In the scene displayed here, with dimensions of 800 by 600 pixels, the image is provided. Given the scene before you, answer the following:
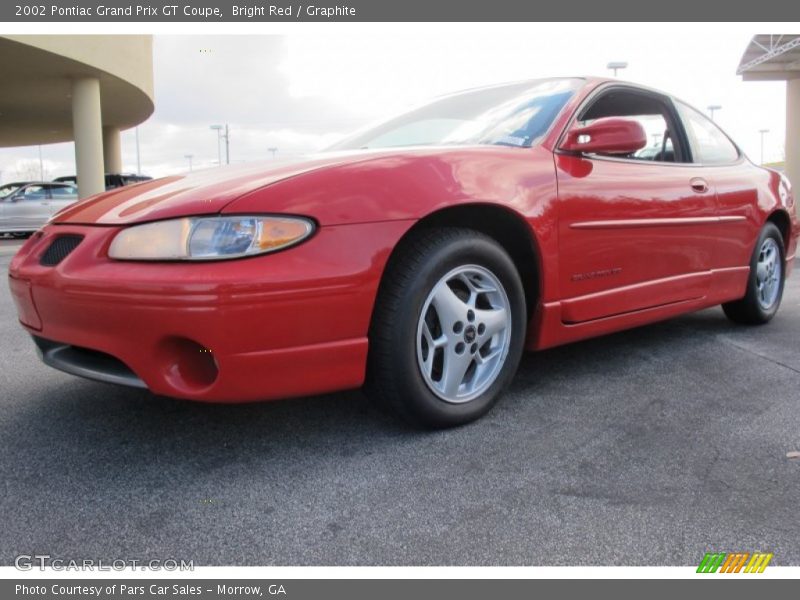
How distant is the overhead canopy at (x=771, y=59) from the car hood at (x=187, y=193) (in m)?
15.2

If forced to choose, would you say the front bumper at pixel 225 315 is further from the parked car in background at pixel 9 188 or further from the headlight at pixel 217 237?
the parked car in background at pixel 9 188

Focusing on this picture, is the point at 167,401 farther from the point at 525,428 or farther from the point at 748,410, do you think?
the point at 748,410

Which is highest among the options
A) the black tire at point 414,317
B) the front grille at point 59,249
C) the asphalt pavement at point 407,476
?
the front grille at point 59,249

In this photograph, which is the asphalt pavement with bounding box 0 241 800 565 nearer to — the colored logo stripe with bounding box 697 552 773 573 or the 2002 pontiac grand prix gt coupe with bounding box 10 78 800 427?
the colored logo stripe with bounding box 697 552 773 573

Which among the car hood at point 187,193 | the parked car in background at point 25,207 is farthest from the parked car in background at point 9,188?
the car hood at point 187,193

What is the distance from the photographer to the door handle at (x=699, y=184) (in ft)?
11.4

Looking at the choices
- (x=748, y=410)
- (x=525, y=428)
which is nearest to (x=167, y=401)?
(x=525, y=428)

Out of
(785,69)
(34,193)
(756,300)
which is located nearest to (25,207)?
(34,193)

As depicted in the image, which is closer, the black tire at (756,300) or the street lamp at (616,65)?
the black tire at (756,300)

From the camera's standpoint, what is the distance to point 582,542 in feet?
5.70

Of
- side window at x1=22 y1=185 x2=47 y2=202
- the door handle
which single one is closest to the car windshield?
the door handle

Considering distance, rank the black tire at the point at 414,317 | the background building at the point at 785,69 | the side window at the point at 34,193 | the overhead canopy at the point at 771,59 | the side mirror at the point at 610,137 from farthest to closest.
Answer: the side window at the point at 34,193 < the background building at the point at 785,69 < the overhead canopy at the point at 771,59 < the side mirror at the point at 610,137 < the black tire at the point at 414,317

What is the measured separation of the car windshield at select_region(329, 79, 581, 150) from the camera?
288cm

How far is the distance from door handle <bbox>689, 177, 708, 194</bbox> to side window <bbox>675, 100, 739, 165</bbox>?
25 cm
